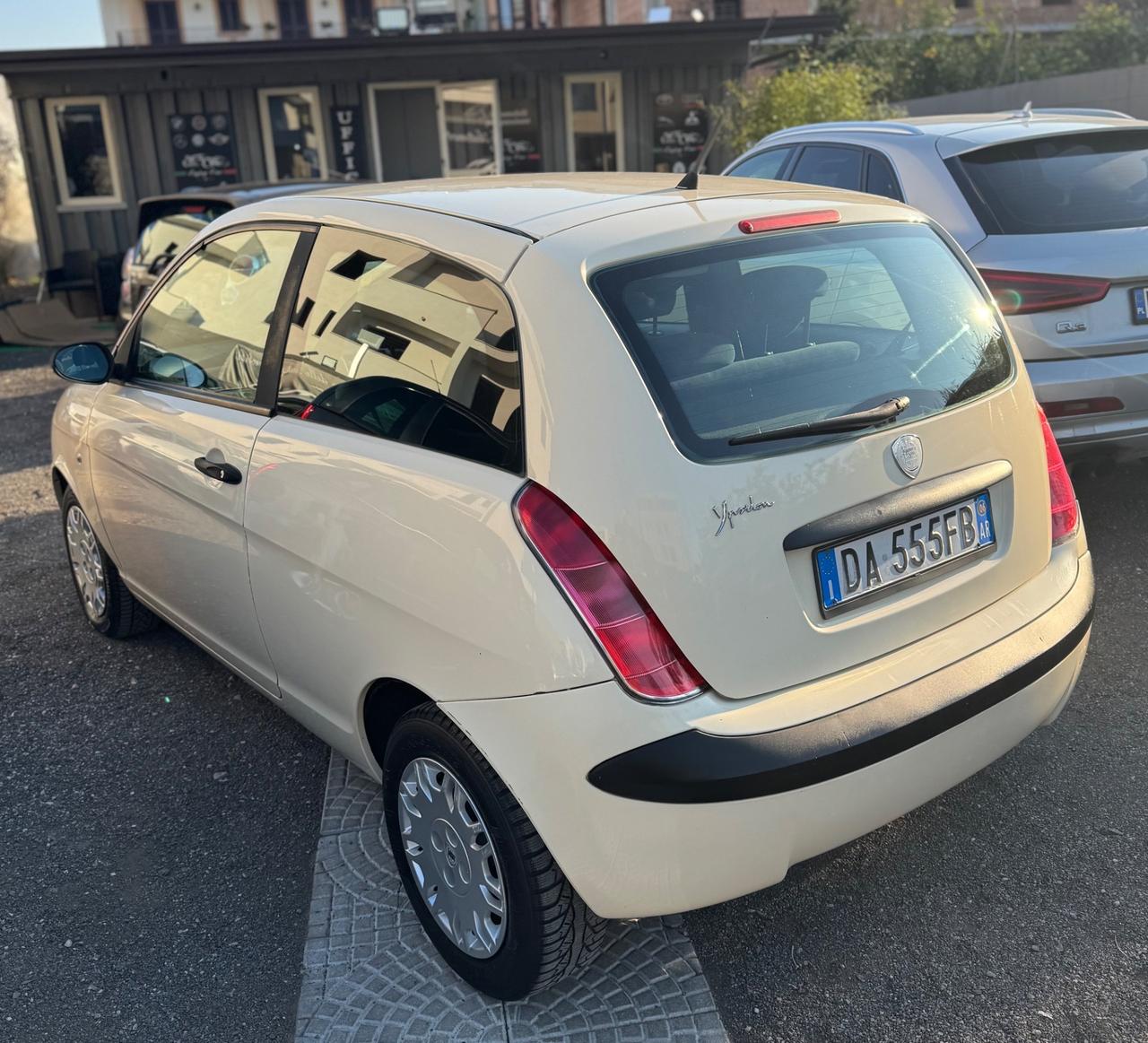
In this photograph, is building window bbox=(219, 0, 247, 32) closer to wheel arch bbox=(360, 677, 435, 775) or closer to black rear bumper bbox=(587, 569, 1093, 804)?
wheel arch bbox=(360, 677, 435, 775)

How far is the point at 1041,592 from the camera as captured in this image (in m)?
2.61

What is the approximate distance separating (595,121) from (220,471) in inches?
596

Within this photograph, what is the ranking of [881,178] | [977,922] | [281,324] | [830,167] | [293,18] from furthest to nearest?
1. [293,18]
2. [830,167]
3. [881,178]
4. [281,324]
5. [977,922]

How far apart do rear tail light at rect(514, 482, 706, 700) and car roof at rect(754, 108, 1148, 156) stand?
3548mm

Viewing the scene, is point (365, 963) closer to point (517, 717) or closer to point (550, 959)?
point (550, 959)

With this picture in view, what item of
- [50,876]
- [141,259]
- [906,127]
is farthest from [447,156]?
[50,876]

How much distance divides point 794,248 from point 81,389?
295 cm

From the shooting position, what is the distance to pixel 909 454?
234cm

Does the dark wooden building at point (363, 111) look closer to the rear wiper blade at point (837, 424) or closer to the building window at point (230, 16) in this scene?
the rear wiper blade at point (837, 424)

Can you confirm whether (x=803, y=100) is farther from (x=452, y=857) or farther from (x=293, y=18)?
(x=293, y=18)

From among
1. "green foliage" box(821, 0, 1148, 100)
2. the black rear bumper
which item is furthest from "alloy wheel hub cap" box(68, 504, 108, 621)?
"green foliage" box(821, 0, 1148, 100)

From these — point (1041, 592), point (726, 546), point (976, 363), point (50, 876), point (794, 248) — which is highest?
point (794, 248)

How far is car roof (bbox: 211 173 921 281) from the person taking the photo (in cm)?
241

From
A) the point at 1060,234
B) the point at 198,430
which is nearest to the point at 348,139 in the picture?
the point at 1060,234
